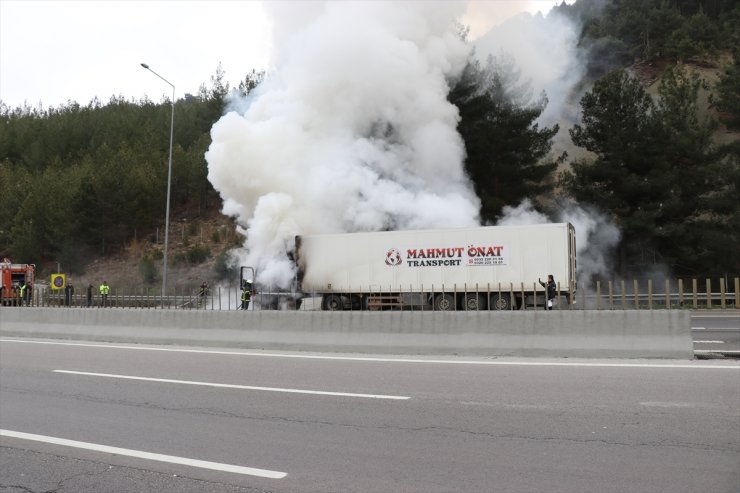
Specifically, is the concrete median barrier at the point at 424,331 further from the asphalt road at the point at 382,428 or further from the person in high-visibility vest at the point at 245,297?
the person in high-visibility vest at the point at 245,297

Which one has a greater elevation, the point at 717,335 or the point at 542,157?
the point at 542,157

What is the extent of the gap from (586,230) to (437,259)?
1236 centimetres

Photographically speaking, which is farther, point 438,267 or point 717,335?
point 438,267

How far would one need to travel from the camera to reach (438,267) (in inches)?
827

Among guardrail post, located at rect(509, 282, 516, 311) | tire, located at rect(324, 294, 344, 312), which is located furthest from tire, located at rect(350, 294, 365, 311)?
guardrail post, located at rect(509, 282, 516, 311)

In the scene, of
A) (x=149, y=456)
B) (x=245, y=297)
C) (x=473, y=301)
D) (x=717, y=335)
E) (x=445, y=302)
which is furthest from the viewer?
(x=445, y=302)

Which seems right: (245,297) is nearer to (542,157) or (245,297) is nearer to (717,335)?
(717,335)

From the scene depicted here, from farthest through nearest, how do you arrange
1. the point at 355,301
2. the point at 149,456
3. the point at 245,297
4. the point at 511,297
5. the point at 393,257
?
the point at 355,301 < the point at 393,257 < the point at 511,297 < the point at 245,297 < the point at 149,456

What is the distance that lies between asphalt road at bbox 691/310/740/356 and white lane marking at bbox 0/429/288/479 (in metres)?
8.02

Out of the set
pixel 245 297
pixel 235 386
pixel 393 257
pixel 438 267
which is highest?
pixel 393 257

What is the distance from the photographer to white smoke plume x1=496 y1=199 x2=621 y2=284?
1174 inches

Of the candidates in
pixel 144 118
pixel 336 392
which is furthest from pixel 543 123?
pixel 144 118

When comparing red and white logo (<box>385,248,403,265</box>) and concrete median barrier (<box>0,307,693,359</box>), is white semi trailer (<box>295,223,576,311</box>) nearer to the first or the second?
red and white logo (<box>385,248,403,265</box>)

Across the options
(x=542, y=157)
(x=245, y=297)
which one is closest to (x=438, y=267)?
(x=245, y=297)
